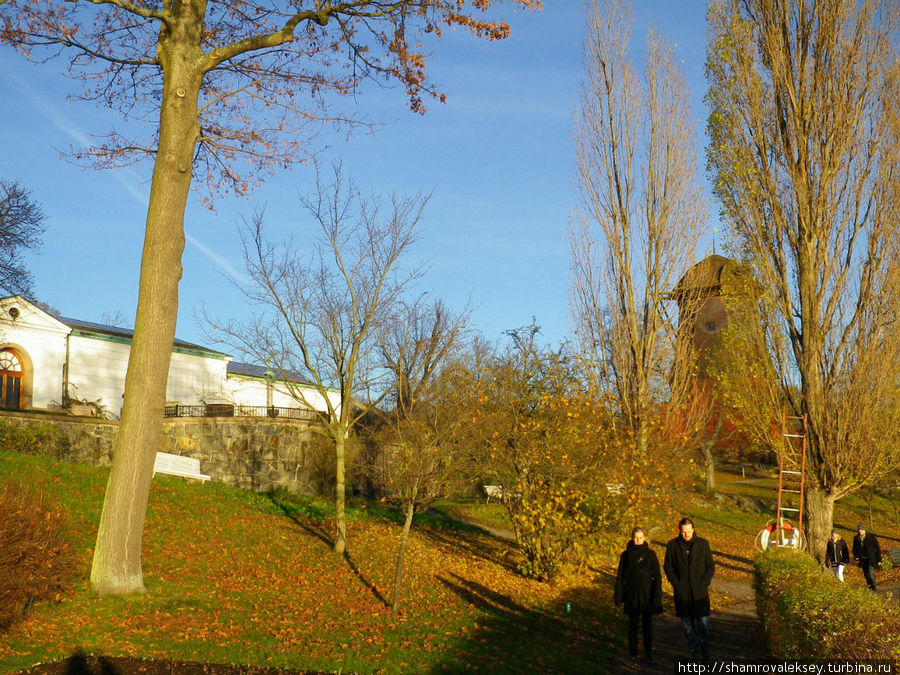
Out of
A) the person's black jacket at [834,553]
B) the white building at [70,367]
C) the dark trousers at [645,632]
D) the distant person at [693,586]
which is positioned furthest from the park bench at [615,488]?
the white building at [70,367]

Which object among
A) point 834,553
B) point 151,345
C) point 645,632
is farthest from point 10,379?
point 834,553

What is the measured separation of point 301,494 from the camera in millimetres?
22797

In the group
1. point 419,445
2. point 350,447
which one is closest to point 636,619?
point 419,445

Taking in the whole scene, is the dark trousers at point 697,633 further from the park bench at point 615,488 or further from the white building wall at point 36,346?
the white building wall at point 36,346

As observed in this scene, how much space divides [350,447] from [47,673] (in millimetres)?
16510

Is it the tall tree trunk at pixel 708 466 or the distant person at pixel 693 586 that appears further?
the tall tree trunk at pixel 708 466

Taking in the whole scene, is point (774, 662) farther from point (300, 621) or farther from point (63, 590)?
point (63, 590)

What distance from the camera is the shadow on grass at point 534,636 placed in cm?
827

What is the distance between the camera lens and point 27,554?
748cm

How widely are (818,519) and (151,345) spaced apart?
1358 centimetres

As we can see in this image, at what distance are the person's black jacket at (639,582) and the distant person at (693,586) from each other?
1.24 ft

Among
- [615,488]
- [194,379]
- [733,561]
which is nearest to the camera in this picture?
[615,488]

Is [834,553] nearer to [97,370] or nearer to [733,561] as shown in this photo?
[733,561]

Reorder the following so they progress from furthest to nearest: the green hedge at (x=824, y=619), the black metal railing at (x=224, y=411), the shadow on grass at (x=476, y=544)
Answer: the black metal railing at (x=224, y=411)
the shadow on grass at (x=476, y=544)
the green hedge at (x=824, y=619)
